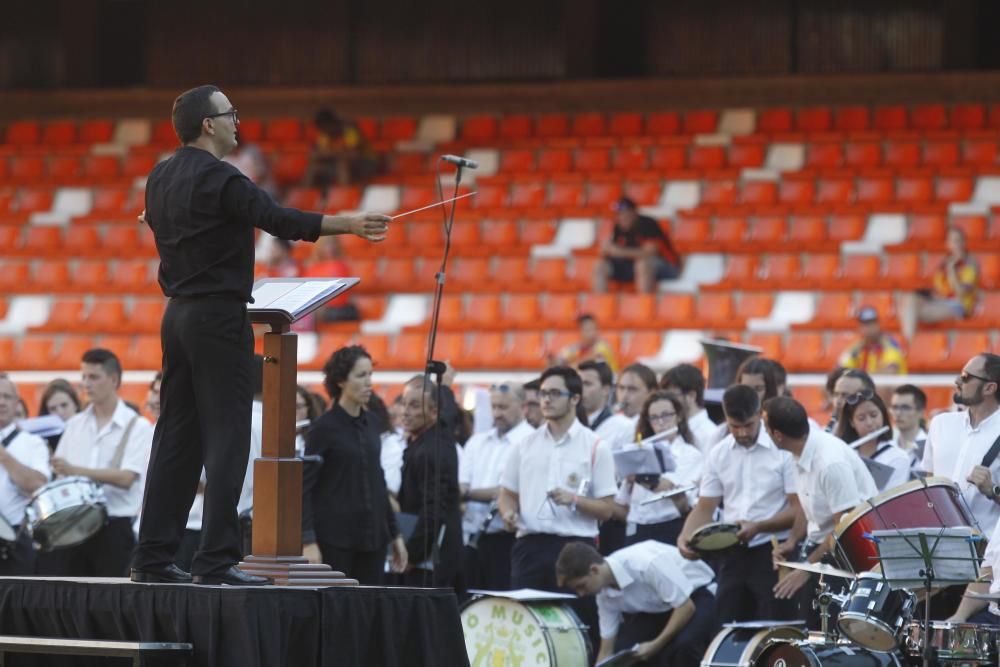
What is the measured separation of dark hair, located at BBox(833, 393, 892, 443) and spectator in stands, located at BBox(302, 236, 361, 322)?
858 centimetres

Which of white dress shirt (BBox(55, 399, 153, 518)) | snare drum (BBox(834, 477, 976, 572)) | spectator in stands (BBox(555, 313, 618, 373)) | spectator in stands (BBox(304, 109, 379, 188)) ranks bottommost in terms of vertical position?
snare drum (BBox(834, 477, 976, 572))

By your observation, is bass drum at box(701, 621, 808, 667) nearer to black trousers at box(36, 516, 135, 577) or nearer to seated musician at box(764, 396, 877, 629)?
seated musician at box(764, 396, 877, 629)

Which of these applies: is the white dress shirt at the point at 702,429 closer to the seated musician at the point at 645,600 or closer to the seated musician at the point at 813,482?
the seated musician at the point at 645,600

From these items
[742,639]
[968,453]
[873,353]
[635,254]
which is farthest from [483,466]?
[635,254]

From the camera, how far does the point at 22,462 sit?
416 inches

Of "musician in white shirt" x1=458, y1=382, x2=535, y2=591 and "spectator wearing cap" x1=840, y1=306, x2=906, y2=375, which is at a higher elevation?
"spectator wearing cap" x1=840, y1=306, x2=906, y2=375

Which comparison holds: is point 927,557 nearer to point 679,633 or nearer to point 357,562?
point 679,633

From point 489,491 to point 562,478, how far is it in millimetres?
1136

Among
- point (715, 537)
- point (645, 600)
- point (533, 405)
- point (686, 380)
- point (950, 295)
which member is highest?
point (950, 295)

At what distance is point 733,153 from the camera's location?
20531 mm

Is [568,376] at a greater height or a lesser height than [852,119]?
lesser

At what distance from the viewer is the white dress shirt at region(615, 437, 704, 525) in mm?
10328

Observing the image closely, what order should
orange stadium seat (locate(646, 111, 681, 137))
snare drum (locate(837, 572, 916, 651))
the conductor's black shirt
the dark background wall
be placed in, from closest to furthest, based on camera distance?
the conductor's black shirt < snare drum (locate(837, 572, 916, 651)) < orange stadium seat (locate(646, 111, 681, 137)) < the dark background wall

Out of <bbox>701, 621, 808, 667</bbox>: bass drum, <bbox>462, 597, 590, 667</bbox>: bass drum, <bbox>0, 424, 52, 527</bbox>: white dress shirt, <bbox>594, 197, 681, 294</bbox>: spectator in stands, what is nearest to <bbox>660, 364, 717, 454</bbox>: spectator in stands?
<bbox>462, 597, 590, 667</bbox>: bass drum
